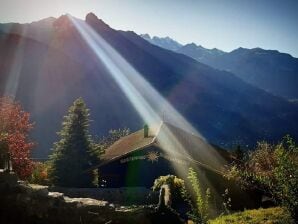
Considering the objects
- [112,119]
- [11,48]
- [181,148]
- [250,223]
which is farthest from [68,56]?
[250,223]

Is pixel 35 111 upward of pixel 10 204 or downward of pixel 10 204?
upward

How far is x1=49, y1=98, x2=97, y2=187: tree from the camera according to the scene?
32.6 metres

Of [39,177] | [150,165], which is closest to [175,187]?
[150,165]

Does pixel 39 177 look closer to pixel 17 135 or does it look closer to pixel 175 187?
pixel 17 135

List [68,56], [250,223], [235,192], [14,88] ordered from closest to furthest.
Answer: [250,223]
[235,192]
[14,88]
[68,56]

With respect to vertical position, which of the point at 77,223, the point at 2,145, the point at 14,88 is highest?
the point at 14,88

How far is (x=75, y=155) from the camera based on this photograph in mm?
33438

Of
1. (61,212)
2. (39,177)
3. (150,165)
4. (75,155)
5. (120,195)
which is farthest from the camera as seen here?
(39,177)

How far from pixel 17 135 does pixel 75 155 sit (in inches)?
201

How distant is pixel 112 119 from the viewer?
165 meters

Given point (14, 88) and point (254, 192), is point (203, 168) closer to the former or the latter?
point (254, 192)

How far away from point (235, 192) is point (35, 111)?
396 ft

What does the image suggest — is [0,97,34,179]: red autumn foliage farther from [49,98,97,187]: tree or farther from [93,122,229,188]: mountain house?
[93,122,229,188]: mountain house

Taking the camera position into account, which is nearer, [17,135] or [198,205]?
[198,205]
